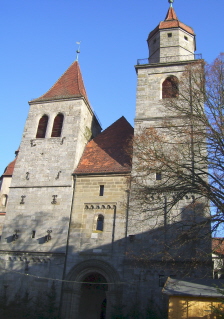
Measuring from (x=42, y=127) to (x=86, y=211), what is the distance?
21.8ft

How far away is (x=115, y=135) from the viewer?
69.4ft

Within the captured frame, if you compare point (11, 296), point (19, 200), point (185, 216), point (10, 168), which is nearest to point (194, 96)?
point (185, 216)

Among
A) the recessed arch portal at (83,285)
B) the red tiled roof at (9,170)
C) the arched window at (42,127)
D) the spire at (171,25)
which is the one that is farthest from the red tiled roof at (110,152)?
the red tiled roof at (9,170)

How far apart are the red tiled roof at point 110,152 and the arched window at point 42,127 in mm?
2785

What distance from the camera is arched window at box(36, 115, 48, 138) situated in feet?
67.3

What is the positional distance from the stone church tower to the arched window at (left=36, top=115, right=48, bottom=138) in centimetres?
7

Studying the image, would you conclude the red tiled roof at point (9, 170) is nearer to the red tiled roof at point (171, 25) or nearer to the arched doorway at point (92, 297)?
the arched doorway at point (92, 297)

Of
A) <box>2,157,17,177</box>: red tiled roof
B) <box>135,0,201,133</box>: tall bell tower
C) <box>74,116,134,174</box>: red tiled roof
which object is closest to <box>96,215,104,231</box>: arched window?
<box>74,116,134,174</box>: red tiled roof

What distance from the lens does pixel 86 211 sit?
1705 centimetres

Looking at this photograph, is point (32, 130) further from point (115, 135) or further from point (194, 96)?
point (194, 96)

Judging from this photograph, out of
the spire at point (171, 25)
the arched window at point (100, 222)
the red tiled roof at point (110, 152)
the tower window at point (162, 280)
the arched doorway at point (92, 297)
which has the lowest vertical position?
the arched doorway at point (92, 297)

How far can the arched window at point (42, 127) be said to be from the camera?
20516 mm

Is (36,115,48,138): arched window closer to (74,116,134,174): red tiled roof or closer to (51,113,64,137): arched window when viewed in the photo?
(51,113,64,137): arched window

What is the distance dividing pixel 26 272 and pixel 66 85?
12.7 m
